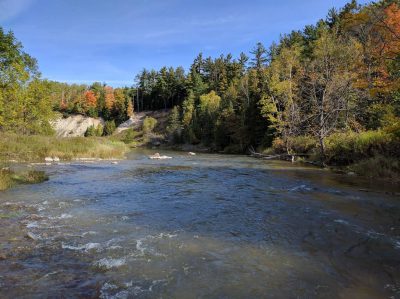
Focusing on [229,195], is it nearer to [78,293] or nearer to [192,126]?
[78,293]

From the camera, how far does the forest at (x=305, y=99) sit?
77.7 ft

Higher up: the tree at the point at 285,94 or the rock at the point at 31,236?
the tree at the point at 285,94

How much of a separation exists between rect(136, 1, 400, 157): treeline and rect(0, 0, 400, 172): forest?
0.38 ft

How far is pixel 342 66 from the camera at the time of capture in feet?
113

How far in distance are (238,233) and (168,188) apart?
765 cm

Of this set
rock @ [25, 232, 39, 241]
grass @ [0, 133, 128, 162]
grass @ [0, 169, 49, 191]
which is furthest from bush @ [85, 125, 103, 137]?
rock @ [25, 232, 39, 241]

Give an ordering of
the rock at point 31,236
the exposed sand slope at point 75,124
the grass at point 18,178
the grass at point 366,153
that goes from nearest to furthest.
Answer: the rock at point 31,236, the grass at point 18,178, the grass at point 366,153, the exposed sand slope at point 75,124

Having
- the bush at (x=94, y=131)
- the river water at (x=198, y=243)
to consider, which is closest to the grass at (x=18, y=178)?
the river water at (x=198, y=243)

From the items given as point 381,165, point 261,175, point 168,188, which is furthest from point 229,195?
point 381,165

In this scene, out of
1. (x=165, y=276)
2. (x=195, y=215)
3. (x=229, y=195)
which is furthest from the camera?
(x=229, y=195)

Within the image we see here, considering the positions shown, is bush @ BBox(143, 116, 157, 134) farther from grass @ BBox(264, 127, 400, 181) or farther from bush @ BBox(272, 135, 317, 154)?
grass @ BBox(264, 127, 400, 181)

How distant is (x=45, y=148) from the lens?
29562mm

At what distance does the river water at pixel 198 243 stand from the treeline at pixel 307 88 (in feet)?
33.4

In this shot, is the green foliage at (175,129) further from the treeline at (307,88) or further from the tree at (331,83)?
the tree at (331,83)
